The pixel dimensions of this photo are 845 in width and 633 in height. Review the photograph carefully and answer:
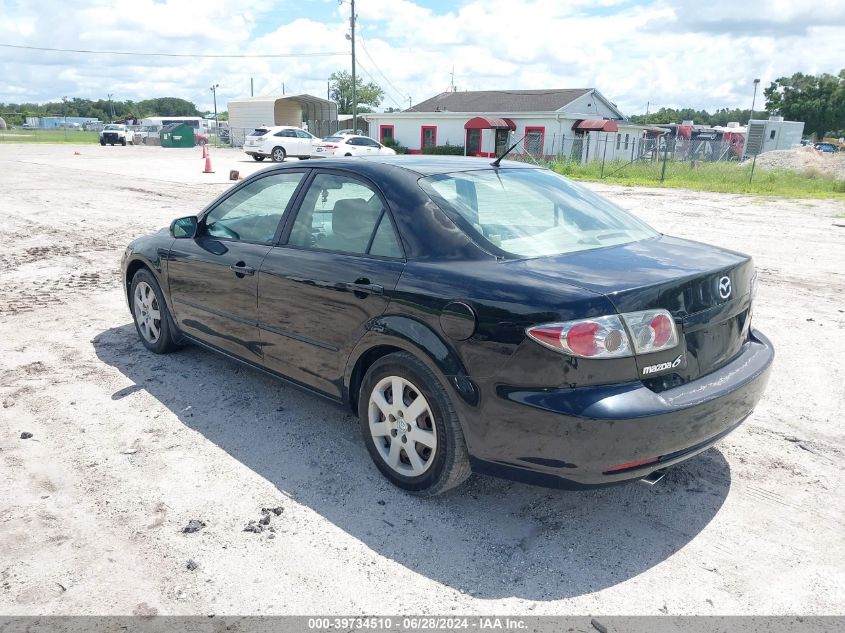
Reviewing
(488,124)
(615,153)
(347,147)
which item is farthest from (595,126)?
(347,147)

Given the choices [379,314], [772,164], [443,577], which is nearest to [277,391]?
[379,314]

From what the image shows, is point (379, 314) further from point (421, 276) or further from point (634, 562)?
point (634, 562)

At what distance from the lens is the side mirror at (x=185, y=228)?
4.83 meters

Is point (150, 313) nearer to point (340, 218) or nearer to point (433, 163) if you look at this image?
point (340, 218)

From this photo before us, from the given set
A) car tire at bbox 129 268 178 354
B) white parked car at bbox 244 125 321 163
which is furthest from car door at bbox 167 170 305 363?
white parked car at bbox 244 125 321 163

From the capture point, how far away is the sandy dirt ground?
274 centimetres

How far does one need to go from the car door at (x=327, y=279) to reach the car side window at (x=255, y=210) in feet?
0.68

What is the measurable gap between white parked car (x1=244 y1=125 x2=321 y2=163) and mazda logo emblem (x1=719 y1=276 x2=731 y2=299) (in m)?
30.8

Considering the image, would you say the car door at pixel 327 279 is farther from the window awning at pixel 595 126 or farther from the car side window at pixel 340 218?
the window awning at pixel 595 126

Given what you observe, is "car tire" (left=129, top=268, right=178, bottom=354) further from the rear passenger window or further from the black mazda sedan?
the rear passenger window

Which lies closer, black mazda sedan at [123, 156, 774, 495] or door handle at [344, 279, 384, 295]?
black mazda sedan at [123, 156, 774, 495]

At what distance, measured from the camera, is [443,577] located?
112 inches

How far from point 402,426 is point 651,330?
1.31 m

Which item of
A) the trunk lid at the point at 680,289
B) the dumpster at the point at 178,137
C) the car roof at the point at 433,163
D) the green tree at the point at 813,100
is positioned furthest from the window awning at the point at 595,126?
the green tree at the point at 813,100
